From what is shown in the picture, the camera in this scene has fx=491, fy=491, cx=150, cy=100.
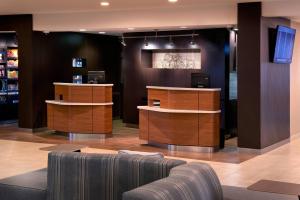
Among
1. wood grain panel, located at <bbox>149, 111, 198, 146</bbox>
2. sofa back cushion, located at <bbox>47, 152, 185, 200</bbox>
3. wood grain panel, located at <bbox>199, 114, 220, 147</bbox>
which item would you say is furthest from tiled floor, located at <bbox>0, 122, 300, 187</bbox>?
sofa back cushion, located at <bbox>47, 152, 185, 200</bbox>

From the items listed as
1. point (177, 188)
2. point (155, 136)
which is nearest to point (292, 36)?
point (155, 136)

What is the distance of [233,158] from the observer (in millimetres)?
8930

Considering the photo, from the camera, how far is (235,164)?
27.4 ft

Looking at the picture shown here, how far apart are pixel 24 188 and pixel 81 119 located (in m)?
6.89

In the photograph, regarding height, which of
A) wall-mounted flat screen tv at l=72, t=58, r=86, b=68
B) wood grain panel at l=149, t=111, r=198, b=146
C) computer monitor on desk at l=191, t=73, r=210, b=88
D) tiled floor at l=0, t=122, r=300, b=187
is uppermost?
wall-mounted flat screen tv at l=72, t=58, r=86, b=68

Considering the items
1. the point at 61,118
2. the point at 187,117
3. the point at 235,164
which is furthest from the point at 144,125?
the point at 235,164

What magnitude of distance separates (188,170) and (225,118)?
8.71 meters

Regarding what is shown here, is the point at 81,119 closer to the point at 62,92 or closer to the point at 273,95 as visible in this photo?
the point at 62,92

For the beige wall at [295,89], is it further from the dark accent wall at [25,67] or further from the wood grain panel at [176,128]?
the dark accent wall at [25,67]

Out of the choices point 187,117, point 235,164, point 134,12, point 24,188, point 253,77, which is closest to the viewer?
point 24,188

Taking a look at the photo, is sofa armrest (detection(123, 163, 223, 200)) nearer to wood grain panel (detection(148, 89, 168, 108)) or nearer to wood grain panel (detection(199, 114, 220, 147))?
wood grain panel (detection(199, 114, 220, 147))

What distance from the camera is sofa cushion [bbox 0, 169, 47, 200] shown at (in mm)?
4312

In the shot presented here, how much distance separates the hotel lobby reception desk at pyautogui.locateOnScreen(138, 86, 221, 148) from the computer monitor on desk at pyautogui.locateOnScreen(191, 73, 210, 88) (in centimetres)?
92

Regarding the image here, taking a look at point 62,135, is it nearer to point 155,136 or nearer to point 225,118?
point 155,136
